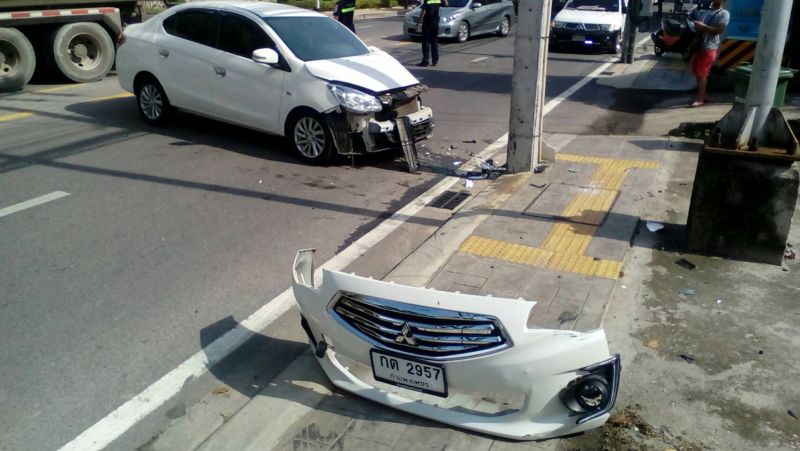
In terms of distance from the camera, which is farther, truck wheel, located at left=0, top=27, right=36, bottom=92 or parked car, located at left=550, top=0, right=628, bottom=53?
parked car, located at left=550, top=0, right=628, bottom=53

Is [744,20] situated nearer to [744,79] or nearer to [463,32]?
[744,79]

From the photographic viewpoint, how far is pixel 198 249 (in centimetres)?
614

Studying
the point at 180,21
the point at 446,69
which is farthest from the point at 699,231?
the point at 446,69

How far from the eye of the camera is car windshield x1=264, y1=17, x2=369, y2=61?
29.3 ft

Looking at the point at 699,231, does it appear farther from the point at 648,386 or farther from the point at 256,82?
the point at 256,82

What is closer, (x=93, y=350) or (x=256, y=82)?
(x=93, y=350)

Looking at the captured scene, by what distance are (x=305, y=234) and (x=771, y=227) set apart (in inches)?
160

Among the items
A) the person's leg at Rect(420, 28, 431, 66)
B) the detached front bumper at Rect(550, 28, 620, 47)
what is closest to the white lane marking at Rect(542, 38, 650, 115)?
the detached front bumper at Rect(550, 28, 620, 47)

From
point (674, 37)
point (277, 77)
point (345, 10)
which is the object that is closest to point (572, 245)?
point (277, 77)

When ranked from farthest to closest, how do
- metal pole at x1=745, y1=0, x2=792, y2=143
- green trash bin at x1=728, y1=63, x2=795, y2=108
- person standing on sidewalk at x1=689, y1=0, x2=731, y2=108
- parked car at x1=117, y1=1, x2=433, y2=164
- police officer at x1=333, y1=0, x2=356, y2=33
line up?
police officer at x1=333, y1=0, x2=356, y2=33
person standing on sidewalk at x1=689, y1=0, x2=731, y2=108
parked car at x1=117, y1=1, x2=433, y2=164
green trash bin at x1=728, y1=63, x2=795, y2=108
metal pole at x1=745, y1=0, x2=792, y2=143

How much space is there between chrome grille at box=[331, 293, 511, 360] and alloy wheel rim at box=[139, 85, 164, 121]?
7.51m

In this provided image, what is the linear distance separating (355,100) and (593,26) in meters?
13.7

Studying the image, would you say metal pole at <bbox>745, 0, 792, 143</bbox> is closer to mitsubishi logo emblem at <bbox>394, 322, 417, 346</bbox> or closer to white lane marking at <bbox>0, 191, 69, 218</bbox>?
mitsubishi logo emblem at <bbox>394, 322, 417, 346</bbox>

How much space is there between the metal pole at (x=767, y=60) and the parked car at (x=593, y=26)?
590 inches
